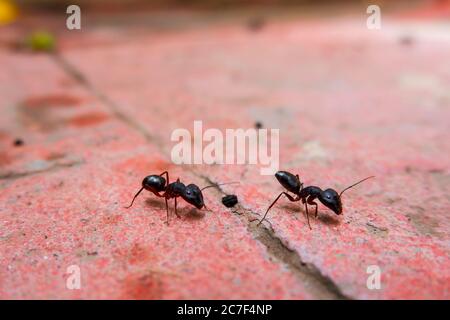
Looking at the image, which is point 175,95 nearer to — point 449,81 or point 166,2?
point 449,81

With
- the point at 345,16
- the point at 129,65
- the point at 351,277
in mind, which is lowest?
the point at 351,277

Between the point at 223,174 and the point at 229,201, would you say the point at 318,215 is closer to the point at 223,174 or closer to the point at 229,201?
the point at 229,201

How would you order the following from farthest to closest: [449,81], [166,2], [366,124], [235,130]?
[166,2]
[449,81]
[366,124]
[235,130]

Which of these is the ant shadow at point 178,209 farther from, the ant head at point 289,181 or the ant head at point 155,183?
the ant head at point 289,181

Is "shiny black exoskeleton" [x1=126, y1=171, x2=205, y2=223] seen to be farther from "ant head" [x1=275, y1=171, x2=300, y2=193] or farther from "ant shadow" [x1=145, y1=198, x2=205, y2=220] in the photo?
"ant head" [x1=275, y1=171, x2=300, y2=193]

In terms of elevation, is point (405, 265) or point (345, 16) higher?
point (345, 16)

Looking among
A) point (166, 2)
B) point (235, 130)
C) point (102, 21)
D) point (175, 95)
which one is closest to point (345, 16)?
point (166, 2)
